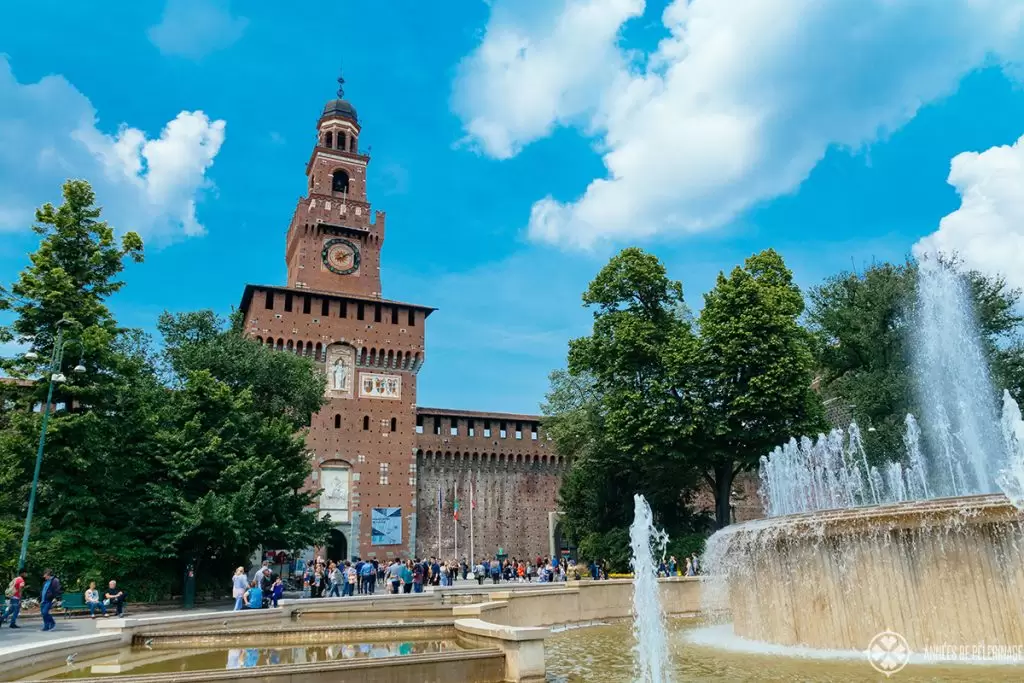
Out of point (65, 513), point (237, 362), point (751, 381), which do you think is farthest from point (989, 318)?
point (65, 513)

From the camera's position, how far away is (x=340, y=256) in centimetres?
4138

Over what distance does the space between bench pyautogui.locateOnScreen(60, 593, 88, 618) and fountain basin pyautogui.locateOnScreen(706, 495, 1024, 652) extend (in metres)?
14.7

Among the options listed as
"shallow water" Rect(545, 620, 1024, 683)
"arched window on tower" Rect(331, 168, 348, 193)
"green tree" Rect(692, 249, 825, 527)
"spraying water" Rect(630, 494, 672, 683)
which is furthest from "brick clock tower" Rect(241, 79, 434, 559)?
"spraying water" Rect(630, 494, 672, 683)

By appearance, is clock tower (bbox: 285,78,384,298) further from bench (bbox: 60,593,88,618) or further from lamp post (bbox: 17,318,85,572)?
bench (bbox: 60,593,88,618)

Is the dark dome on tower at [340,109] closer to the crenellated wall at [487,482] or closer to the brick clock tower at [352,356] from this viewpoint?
the brick clock tower at [352,356]

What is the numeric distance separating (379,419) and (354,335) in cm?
467

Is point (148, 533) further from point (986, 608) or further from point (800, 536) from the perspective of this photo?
point (986, 608)

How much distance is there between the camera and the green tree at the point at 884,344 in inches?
1079

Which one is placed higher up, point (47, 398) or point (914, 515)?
point (47, 398)

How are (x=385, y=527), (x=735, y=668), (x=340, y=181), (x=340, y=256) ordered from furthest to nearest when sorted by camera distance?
(x=340, y=181) → (x=340, y=256) → (x=385, y=527) → (x=735, y=668)

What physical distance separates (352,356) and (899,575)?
1299 inches

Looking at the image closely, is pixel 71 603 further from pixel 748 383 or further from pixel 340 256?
pixel 340 256

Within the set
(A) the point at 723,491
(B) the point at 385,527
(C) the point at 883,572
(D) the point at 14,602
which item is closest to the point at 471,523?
(B) the point at 385,527

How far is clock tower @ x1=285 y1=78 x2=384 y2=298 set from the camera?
40.7 meters
